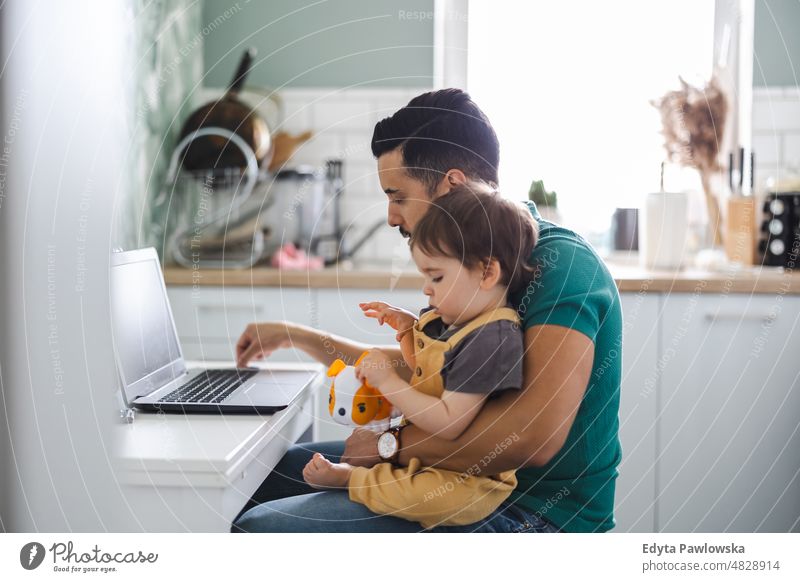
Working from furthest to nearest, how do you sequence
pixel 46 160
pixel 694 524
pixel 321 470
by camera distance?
pixel 694 524 < pixel 321 470 < pixel 46 160

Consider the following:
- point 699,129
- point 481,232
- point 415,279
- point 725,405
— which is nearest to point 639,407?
point 725,405

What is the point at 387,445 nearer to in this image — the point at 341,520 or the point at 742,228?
the point at 341,520

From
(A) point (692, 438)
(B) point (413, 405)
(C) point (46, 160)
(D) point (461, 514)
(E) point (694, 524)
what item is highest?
(C) point (46, 160)

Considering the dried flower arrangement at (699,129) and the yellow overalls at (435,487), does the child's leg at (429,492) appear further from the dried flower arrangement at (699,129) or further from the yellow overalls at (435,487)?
the dried flower arrangement at (699,129)

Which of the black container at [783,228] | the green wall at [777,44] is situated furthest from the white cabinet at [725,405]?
the green wall at [777,44]

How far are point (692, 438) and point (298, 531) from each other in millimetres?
814

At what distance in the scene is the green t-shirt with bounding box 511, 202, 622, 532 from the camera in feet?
2.26

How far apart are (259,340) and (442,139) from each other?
1.13 ft

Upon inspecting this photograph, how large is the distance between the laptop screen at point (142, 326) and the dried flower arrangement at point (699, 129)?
3.07ft

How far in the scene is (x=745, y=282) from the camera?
128 centimetres

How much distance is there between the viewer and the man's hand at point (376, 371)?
692 millimetres

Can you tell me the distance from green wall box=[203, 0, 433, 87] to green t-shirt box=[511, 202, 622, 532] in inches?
24.1
